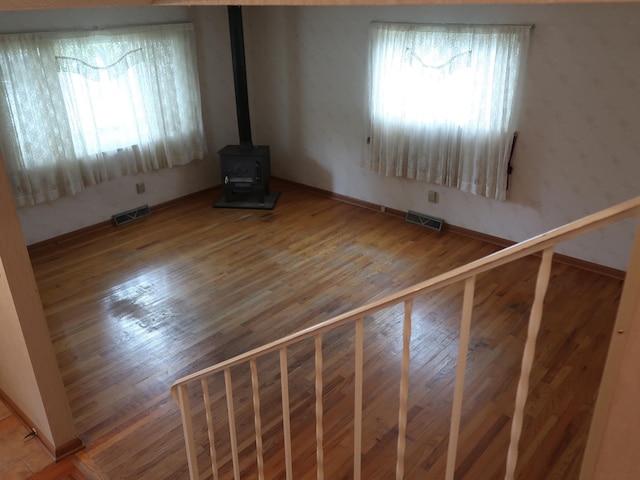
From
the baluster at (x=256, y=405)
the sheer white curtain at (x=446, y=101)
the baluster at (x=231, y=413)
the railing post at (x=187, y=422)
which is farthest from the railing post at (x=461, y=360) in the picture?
the sheer white curtain at (x=446, y=101)

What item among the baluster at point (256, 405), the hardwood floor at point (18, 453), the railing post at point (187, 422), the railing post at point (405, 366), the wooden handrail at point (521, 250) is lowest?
the hardwood floor at point (18, 453)

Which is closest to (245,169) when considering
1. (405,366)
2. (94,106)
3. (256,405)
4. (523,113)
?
(94,106)

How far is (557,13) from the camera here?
161 inches

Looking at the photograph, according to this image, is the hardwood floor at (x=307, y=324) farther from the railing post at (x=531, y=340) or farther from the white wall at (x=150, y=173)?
the railing post at (x=531, y=340)

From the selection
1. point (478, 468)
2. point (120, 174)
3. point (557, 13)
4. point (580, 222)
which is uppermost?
point (557, 13)

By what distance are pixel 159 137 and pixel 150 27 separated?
1120mm

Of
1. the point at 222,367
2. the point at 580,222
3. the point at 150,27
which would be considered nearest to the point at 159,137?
the point at 150,27

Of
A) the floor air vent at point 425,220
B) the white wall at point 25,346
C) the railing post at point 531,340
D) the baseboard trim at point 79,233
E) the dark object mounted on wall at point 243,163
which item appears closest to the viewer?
the railing post at point 531,340

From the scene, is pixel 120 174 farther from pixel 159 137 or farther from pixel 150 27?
pixel 150 27

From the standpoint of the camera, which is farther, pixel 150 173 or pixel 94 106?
pixel 150 173

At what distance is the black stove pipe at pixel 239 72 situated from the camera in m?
5.65

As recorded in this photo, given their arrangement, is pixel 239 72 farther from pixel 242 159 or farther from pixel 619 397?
pixel 619 397

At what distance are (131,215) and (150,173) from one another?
20.4 inches

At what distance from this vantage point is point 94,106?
520cm
